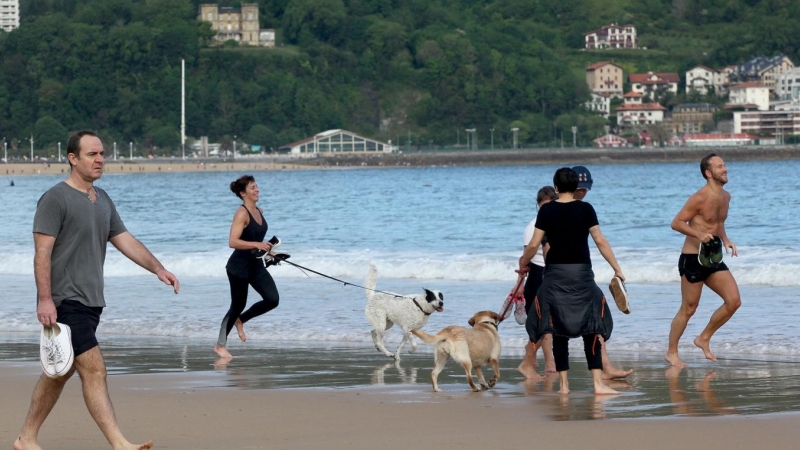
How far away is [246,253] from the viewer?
8570mm

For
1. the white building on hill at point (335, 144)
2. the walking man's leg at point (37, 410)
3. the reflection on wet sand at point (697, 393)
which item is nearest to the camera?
the walking man's leg at point (37, 410)

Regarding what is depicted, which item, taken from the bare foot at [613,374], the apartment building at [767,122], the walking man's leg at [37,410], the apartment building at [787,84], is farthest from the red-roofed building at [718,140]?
the walking man's leg at [37,410]

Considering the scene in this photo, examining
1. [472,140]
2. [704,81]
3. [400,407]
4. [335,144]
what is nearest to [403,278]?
[400,407]

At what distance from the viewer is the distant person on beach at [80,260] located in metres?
4.93

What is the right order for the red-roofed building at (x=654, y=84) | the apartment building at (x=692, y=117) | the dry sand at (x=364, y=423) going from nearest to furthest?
the dry sand at (x=364, y=423), the apartment building at (x=692, y=117), the red-roofed building at (x=654, y=84)

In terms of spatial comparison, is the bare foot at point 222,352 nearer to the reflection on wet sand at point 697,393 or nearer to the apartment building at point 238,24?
the reflection on wet sand at point 697,393

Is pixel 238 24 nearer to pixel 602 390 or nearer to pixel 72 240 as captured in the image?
pixel 602 390

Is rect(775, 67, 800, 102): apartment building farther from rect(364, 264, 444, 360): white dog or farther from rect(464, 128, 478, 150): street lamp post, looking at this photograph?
rect(364, 264, 444, 360): white dog

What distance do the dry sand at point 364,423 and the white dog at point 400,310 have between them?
4.49ft

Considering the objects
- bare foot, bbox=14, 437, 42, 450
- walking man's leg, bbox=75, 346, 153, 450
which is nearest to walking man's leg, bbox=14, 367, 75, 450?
bare foot, bbox=14, 437, 42, 450

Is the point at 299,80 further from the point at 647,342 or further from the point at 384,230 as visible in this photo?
the point at 647,342

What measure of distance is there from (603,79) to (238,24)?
149 feet

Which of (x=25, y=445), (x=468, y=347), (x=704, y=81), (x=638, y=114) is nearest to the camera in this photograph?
(x=25, y=445)

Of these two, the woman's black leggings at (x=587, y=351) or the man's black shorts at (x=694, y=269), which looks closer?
the woman's black leggings at (x=587, y=351)
